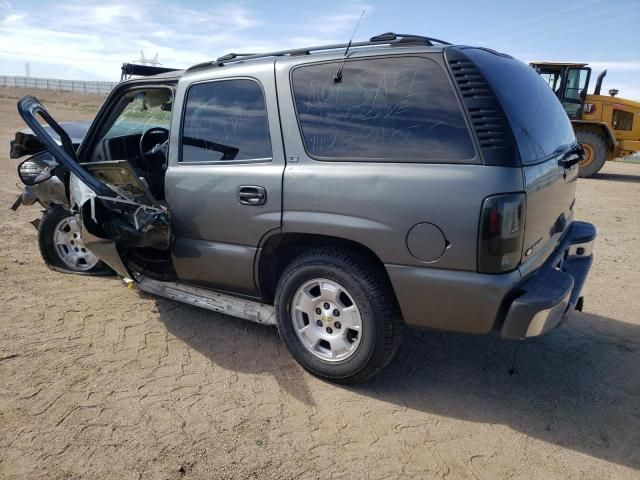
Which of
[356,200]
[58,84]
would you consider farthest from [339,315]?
[58,84]

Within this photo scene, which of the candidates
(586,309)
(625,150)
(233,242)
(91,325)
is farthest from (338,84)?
(625,150)

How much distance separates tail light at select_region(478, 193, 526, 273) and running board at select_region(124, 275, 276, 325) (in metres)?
1.52

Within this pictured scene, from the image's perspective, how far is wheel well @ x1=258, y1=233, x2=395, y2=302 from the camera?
116 inches

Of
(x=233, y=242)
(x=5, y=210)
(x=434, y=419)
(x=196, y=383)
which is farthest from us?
(x=5, y=210)

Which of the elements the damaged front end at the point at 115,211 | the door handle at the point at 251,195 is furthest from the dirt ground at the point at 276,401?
the door handle at the point at 251,195

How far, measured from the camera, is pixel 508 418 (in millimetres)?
2859

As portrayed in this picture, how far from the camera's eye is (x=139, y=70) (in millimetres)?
4469

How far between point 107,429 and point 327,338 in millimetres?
1329

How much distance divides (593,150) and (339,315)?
1180 centimetres

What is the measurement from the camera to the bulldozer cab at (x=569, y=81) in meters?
12.2

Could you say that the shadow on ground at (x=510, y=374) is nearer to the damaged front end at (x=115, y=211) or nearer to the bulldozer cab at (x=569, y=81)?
the damaged front end at (x=115, y=211)

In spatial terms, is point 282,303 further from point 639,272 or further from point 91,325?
point 639,272

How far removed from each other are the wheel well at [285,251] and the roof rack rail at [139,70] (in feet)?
6.80

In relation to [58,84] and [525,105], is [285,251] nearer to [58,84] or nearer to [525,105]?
[525,105]
